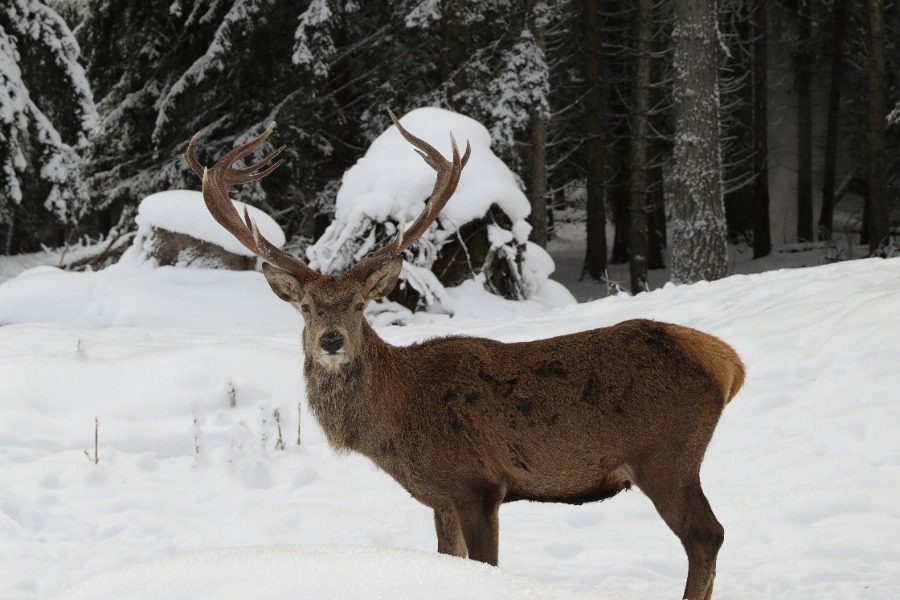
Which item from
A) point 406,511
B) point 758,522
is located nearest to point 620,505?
point 758,522

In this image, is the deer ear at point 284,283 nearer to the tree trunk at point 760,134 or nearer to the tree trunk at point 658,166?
the tree trunk at point 658,166

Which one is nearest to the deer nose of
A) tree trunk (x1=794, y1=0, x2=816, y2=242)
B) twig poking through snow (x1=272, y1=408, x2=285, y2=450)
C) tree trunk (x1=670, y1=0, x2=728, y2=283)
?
twig poking through snow (x1=272, y1=408, x2=285, y2=450)

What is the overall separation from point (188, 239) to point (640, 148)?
984cm

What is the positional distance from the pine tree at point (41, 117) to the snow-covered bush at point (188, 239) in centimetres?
474

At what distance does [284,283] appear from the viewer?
457cm

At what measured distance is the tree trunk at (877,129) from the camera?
18441mm

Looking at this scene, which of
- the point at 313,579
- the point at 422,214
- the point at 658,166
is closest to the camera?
the point at 313,579

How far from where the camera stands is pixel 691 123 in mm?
13070

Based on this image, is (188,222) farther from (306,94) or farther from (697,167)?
(697,167)

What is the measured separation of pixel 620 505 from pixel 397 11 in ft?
45.4

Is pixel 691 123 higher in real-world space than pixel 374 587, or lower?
higher

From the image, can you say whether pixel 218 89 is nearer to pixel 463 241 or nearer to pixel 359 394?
pixel 463 241

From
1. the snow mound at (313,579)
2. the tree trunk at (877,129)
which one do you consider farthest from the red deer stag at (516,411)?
the tree trunk at (877,129)

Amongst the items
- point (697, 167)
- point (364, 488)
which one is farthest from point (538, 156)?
point (364, 488)
